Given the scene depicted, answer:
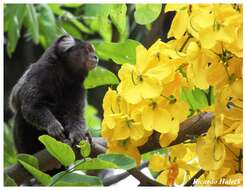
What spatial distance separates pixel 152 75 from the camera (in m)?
0.69

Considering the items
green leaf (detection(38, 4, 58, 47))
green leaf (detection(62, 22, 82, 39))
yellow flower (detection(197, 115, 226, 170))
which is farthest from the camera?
green leaf (detection(62, 22, 82, 39))

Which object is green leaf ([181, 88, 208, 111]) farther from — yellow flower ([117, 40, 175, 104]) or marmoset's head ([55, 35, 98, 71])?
marmoset's head ([55, 35, 98, 71])

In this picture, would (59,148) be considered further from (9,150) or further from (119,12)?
(9,150)

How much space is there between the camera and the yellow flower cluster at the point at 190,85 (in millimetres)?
662

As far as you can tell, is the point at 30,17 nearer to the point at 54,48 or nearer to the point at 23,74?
the point at 54,48

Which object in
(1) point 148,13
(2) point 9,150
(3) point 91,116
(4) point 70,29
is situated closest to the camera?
(1) point 148,13

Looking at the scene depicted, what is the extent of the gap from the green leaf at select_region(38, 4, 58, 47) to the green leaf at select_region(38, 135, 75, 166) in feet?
3.54

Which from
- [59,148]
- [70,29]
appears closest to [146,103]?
[59,148]

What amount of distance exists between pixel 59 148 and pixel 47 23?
1104 millimetres

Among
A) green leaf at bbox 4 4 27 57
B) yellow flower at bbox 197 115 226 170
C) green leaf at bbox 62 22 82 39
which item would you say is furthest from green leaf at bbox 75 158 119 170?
A: green leaf at bbox 62 22 82 39

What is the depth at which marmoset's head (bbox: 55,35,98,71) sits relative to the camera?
1688 mm

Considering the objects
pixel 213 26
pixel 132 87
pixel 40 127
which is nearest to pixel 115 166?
pixel 132 87

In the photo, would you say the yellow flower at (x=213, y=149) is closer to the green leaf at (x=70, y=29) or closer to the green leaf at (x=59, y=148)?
the green leaf at (x=59, y=148)

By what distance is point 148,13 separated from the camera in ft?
2.56
